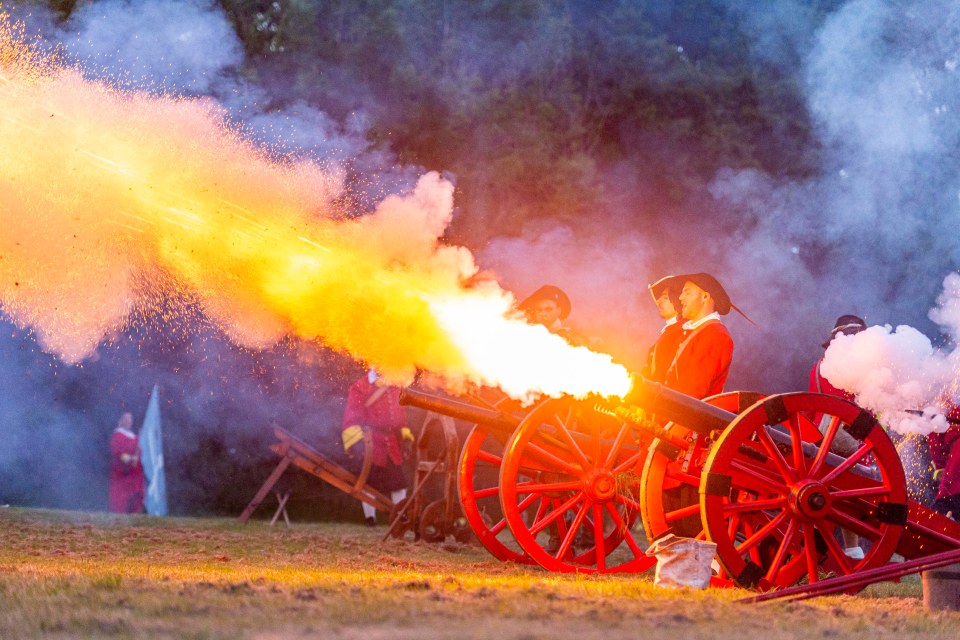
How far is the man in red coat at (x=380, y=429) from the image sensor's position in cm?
1141

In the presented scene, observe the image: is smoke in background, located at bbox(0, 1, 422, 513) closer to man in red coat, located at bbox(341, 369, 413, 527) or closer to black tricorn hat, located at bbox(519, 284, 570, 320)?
man in red coat, located at bbox(341, 369, 413, 527)

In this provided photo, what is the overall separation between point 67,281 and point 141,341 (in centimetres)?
388

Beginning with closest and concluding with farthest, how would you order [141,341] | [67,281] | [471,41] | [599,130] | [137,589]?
[137,589], [67,281], [141,341], [471,41], [599,130]

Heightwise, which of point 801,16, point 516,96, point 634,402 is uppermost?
point 801,16

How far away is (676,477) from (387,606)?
2452 millimetres

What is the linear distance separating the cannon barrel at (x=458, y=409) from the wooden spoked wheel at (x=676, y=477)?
1.27 meters

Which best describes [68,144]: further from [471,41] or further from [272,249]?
[471,41]

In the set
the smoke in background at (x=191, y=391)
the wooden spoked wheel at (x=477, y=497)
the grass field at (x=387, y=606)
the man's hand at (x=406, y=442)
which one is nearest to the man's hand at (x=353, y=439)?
the man's hand at (x=406, y=442)

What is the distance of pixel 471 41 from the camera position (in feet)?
47.6

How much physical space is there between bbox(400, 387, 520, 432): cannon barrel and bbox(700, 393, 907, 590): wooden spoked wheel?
6.05 feet

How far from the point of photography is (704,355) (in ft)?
22.3

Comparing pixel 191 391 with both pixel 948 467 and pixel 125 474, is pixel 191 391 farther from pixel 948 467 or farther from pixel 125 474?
pixel 948 467

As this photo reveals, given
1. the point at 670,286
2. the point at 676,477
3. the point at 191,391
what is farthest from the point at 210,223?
the point at 191,391

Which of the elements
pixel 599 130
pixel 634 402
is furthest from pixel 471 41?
pixel 634 402
